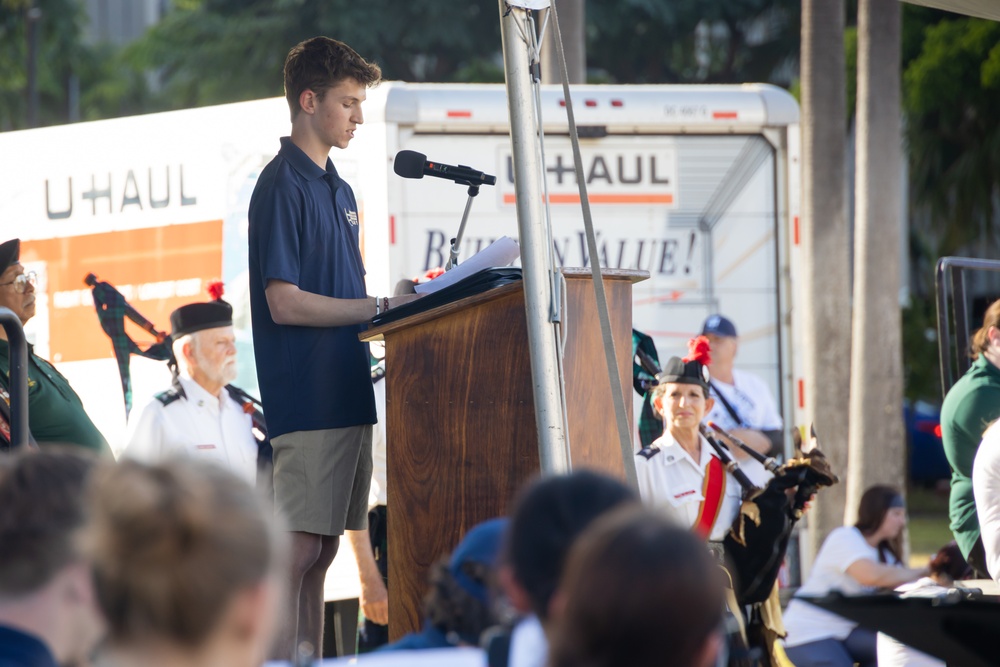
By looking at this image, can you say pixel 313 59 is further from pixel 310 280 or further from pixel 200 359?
pixel 200 359

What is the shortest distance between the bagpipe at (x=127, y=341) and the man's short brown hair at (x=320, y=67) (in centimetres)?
358

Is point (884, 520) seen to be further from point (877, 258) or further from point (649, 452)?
point (877, 258)

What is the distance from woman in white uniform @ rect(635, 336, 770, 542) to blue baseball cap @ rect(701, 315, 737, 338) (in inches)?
61.4

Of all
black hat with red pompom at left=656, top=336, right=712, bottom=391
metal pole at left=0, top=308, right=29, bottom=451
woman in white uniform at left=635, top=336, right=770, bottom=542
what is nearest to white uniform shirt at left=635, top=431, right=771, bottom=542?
woman in white uniform at left=635, top=336, right=770, bottom=542

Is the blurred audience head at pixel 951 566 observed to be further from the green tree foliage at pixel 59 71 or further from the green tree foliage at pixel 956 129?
the green tree foliage at pixel 59 71

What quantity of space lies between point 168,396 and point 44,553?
5.54 metres

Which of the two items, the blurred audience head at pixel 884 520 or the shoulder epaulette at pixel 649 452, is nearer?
the shoulder epaulette at pixel 649 452

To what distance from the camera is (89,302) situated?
8.38 m

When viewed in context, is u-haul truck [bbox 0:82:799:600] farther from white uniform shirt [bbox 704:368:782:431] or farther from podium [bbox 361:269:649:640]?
podium [bbox 361:269:649:640]

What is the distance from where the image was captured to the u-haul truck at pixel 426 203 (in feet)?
26.3

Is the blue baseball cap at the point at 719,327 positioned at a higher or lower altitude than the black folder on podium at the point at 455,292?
lower

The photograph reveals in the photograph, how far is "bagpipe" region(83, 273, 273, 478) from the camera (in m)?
7.71

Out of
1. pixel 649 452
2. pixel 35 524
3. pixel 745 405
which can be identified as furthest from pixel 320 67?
pixel 745 405

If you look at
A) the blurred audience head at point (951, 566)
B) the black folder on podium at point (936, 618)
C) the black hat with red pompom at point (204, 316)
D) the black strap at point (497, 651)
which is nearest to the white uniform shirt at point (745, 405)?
the blurred audience head at point (951, 566)
